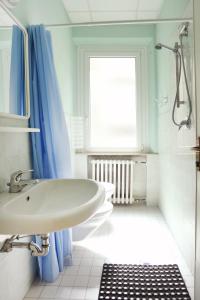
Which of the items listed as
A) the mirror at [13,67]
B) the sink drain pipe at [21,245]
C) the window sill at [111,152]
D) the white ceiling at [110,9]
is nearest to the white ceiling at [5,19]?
the mirror at [13,67]

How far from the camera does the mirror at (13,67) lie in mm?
1377

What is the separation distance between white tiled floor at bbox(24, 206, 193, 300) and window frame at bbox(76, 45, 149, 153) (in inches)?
43.0

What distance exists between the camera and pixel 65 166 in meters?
1.83

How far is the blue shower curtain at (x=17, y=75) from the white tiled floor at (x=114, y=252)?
1192 mm

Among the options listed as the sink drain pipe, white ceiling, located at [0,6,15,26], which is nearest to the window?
white ceiling, located at [0,6,15,26]

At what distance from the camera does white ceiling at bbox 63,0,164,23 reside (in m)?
2.76

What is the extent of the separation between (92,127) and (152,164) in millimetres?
977

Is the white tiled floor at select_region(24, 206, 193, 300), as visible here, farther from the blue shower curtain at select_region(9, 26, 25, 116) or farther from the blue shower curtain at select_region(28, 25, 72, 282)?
the blue shower curtain at select_region(9, 26, 25, 116)

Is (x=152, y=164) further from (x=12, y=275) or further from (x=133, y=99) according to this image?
(x=12, y=275)

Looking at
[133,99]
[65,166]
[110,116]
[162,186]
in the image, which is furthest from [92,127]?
[65,166]

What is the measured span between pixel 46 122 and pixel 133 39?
2.22 meters

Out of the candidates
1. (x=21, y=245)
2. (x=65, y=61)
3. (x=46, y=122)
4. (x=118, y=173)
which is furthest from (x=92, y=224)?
(x=65, y=61)

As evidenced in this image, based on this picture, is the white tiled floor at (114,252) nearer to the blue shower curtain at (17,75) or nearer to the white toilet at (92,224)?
the white toilet at (92,224)

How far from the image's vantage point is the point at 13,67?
59.0 inches
